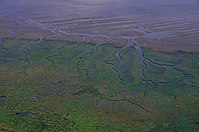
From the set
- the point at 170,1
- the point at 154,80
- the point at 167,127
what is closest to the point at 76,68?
the point at 154,80

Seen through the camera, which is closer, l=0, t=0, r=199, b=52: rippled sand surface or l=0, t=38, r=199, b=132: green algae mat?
l=0, t=38, r=199, b=132: green algae mat

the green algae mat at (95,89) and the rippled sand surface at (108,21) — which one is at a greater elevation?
the rippled sand surface at (108,21)

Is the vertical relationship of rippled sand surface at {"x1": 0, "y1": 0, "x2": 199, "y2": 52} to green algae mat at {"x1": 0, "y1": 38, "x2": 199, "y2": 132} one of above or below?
above

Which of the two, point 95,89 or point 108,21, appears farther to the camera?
point 108,21

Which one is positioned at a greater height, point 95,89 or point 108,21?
point 108,21

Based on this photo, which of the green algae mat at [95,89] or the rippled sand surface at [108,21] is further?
the rippled sand surface at [108,21]
